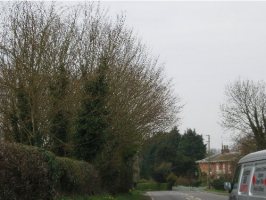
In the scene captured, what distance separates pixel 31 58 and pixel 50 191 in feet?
26.4

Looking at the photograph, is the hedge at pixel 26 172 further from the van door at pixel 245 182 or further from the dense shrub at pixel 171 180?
the dense shrub at pixel 171 180

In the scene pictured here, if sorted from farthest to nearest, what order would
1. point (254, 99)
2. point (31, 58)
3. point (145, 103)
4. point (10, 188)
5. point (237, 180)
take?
1. point (254, 99)
2. point (145, 103)
3. point (31, 58)
4. point (237, 180)
5. point (10, 188)

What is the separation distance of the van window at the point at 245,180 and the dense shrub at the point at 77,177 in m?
6.66

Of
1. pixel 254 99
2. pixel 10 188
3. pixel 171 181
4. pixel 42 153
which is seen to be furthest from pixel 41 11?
pixel 171 181

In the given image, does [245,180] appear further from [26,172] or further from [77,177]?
[77,177]

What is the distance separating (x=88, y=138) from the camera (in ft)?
81.9

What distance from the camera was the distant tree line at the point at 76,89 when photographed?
808 inches

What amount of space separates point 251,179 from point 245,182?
2.02ft

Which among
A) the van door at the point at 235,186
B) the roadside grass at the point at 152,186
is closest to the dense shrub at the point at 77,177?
the van door at the point at 235,186

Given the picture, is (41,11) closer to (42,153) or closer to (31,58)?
(31,58)

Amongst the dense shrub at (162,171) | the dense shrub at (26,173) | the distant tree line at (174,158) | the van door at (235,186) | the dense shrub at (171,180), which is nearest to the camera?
the dense shrub at (26,173)

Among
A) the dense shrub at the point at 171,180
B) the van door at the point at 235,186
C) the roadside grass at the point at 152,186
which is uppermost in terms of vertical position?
the dense shrub at the point at 171,180

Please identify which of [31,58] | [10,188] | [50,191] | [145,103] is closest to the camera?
[10,188]

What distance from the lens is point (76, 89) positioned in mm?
22969
